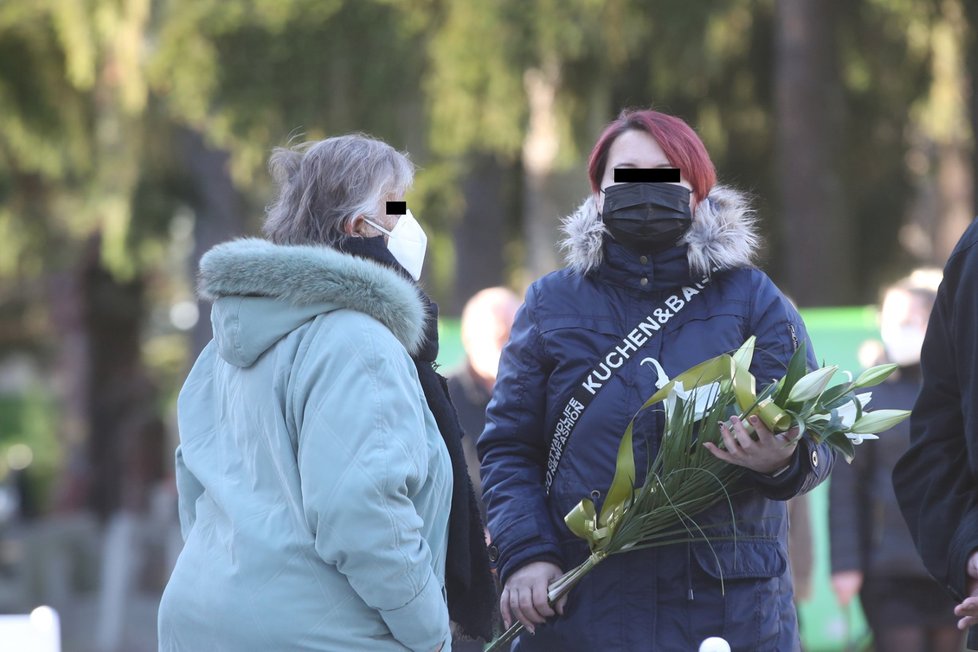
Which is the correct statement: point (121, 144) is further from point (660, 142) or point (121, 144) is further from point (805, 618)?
point (660, 142)

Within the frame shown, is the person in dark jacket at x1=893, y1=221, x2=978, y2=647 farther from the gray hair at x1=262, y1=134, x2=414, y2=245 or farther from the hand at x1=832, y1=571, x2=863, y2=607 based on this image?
the hand at x1=832, y1=571, x2=863, y2=607

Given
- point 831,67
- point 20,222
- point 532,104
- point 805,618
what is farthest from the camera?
point 20,222

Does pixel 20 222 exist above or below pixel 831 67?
below

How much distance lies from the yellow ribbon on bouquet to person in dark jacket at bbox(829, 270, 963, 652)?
2.81 meters

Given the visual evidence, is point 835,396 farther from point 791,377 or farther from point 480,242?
point 480,242

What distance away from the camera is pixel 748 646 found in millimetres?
3098

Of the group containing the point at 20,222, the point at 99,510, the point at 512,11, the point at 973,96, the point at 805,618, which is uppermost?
the point at 512,11

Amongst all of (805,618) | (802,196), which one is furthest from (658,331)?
(802,196)

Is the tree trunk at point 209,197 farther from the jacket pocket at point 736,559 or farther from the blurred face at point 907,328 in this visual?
the jacket pocket at point 736,559

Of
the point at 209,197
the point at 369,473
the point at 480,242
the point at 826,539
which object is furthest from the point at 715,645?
the point at 209,197

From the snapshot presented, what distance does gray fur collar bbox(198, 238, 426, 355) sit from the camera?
109 inches

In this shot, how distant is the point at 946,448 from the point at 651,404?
609 mm

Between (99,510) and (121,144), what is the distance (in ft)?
26.2

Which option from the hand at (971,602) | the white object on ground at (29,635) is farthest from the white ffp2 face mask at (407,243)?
the white object on ground at (29,635)
